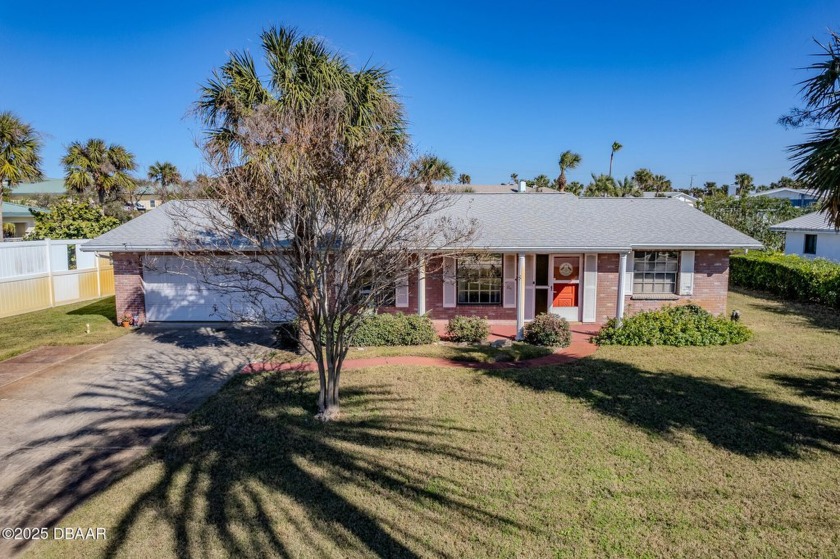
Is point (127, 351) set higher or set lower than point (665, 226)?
lower

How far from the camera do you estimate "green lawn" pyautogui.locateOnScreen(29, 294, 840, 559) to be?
4.48m

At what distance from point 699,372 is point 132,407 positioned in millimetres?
10622

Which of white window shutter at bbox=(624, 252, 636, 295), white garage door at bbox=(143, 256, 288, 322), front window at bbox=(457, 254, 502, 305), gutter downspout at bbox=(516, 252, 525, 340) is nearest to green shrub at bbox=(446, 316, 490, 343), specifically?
gutter downspout at bbox=(516, 252, 525, 340)

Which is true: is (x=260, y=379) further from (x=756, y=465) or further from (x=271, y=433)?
(x=756, y=465)

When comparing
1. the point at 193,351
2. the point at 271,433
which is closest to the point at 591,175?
the point at 193,351

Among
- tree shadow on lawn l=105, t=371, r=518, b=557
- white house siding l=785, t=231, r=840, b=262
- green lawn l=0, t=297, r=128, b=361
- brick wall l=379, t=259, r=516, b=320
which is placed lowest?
tree shadow on lawn l=105, t=371, r=518, b=557

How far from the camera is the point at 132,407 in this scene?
812cm

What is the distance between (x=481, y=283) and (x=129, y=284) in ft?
35.2

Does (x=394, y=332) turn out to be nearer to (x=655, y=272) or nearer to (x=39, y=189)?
(x=655, y=272)

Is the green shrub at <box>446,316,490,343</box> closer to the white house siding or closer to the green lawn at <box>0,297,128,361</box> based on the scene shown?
the green lawn at <box>0,297,128,361</box>

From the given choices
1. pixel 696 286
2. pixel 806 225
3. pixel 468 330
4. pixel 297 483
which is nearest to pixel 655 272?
pixel 696 286

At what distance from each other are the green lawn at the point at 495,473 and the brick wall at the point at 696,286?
203 inches

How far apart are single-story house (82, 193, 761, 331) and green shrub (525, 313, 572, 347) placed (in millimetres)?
1283

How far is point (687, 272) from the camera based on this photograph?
14.4 m
